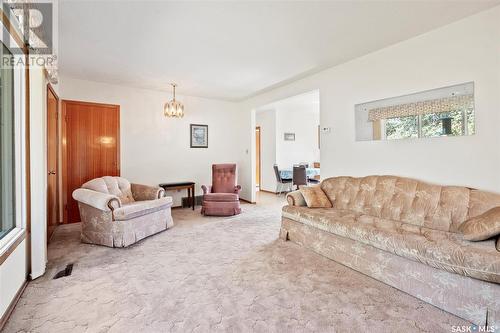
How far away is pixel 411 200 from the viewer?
263cm

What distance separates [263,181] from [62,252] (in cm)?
561

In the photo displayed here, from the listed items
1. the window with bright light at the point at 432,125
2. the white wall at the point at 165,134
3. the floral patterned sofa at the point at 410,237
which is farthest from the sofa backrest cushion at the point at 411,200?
the white wall at the point at 165,134

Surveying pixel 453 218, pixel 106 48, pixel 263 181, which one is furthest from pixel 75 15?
pixel 263 181

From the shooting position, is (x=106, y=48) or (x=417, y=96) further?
(x=106, y=48)

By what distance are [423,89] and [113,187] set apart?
14.5ft

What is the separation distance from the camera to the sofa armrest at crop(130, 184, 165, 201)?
387 centimetres

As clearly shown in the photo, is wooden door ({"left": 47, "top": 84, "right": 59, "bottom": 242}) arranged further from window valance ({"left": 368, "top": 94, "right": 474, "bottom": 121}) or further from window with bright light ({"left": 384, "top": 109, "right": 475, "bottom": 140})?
window with bright light ({"left": 384, "top": 109, "right": 475, "bottom": 140})

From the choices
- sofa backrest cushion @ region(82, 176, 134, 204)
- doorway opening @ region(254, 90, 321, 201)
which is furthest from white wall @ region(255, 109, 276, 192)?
sofa backrest cushion @ region(82, 176, 134, 204)

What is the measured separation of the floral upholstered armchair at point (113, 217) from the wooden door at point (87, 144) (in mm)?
923

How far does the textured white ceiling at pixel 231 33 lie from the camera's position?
222 centimetres

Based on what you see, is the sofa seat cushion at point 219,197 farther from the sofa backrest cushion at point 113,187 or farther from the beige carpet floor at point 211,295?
the beige carpet floor at point 211,295

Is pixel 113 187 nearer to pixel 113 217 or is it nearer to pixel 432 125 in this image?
pixel 113 217

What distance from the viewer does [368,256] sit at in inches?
90.0

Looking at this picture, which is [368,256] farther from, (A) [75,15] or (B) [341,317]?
(A) [75,15]
